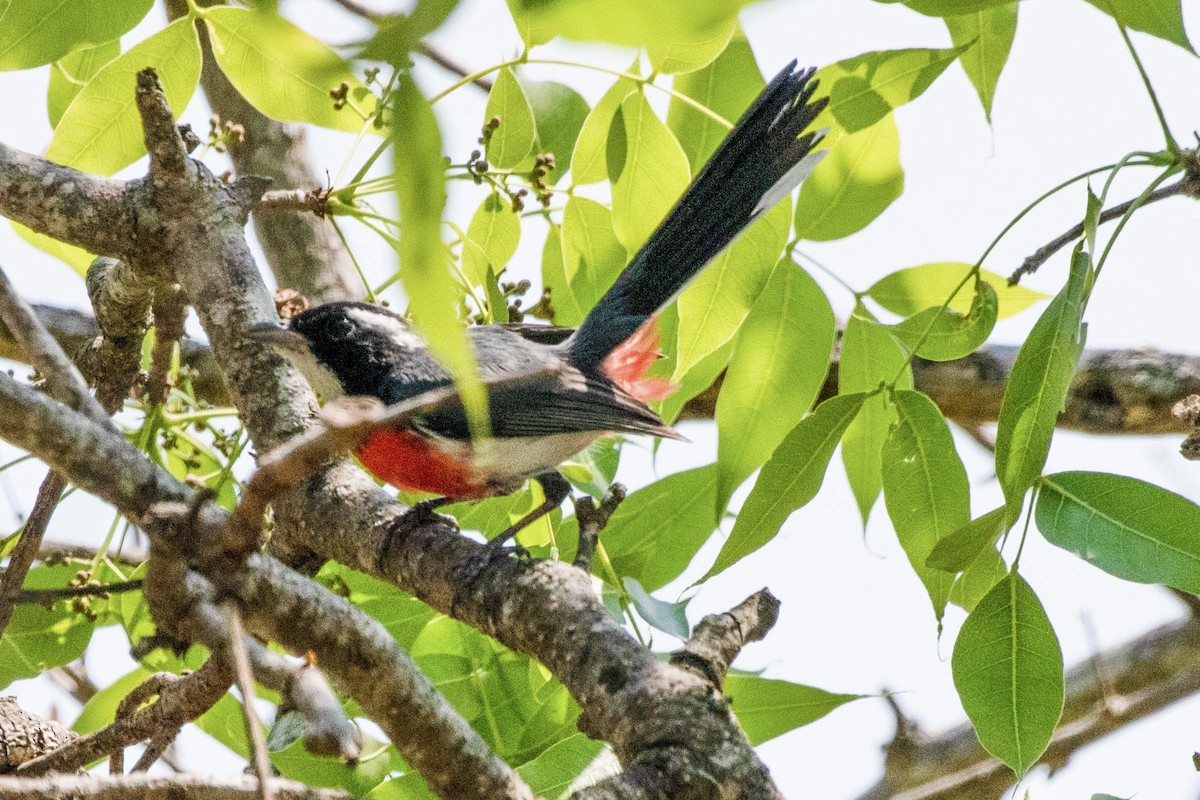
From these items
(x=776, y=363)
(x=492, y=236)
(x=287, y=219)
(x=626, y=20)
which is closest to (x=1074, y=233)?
(x=776, y=363)

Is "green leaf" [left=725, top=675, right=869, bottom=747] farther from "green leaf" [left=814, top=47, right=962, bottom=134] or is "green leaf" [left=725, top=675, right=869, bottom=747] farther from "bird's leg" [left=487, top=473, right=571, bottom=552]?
"green leaf" [left=814, top=47, right=962, bottom=134]

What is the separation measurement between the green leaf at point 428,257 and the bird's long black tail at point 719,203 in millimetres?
1838

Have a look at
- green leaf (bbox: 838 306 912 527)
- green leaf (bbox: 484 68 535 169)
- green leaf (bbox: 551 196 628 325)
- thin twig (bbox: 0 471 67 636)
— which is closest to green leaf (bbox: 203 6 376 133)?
green leaf (bbox: 484 68 535 169)

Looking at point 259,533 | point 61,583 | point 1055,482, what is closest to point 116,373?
point 61,583

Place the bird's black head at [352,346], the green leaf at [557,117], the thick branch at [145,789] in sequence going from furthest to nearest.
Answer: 1. the bird's black head at [352,346]
2. the green leaf at [557,117]
3. the thick branch at [145,789]

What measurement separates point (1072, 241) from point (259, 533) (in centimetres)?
174

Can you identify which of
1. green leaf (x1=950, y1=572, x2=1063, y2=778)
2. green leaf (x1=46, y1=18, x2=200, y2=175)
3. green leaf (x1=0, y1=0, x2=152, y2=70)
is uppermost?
green leaf (x1=46, y1=18, x2=200, y2=175)

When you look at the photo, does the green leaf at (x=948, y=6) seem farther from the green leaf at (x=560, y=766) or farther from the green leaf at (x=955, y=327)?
the green leaf at (x=560, y=766)


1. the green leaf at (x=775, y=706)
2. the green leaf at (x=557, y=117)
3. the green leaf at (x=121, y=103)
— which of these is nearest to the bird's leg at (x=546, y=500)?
the green leaf at (x=775, y=706)

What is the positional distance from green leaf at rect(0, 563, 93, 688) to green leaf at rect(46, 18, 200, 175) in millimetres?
1052

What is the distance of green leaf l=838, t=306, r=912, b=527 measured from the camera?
2531 mm

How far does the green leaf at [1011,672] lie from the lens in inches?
75.2

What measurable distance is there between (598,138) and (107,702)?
1.80 m

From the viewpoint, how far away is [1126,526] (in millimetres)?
1968
